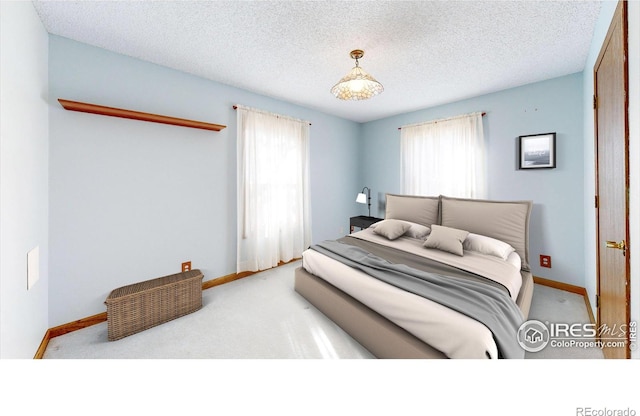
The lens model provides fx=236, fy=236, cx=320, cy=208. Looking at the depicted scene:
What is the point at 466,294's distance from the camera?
1544mm

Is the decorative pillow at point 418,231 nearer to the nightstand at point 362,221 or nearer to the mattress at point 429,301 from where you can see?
the mattress at point 429,301

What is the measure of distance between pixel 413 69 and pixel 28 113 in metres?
3.21

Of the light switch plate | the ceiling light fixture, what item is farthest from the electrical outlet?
the light switch plate

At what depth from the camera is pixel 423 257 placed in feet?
7.46

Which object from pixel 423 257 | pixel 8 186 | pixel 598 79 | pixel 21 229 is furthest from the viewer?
pixel 423 257

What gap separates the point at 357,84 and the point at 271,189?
1874 millimetres

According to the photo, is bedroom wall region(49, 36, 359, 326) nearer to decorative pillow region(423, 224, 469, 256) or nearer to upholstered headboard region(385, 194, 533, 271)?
decorative pillow region(423, 224, 469, 256)

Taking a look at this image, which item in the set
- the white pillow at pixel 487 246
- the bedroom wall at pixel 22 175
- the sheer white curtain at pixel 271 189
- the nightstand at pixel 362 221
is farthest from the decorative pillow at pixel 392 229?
the bedroom wall at pixel 22 175

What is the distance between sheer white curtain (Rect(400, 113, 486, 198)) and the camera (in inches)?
129

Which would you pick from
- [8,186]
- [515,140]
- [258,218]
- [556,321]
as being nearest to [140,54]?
[8,186]

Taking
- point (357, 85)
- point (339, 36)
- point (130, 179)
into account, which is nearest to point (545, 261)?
point (357, 85)

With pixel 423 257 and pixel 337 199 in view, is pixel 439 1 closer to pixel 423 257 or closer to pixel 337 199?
pixel 423 257

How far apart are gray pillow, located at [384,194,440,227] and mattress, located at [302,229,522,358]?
0.72m

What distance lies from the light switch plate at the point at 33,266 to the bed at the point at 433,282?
6.60ft
